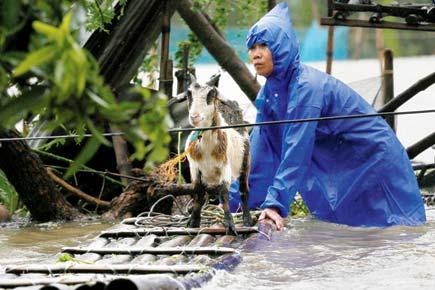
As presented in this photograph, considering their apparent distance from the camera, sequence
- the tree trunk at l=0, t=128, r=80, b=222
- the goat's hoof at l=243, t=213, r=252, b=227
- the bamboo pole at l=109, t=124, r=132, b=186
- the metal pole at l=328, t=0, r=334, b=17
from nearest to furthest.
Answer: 1. the goat's hoof at l=243, t=213, r=252, b=227
2. the metal pole at l=328, t=0, r=334, b=17
3. the tree trunk at l=0, t=128, r=80, b=222
4. the bamboo pole at l=109, t=124, r=132, b=186

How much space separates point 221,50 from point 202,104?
5.17 m

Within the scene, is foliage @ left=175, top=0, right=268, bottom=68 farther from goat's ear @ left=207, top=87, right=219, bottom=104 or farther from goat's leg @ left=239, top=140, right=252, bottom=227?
goat's ear @ left=207, top=87, right=219, bottom=104

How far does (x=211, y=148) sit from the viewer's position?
21.5 feet

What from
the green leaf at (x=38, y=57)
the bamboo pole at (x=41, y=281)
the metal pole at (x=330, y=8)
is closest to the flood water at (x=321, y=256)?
the bamboo pole at (x=41, y=281)

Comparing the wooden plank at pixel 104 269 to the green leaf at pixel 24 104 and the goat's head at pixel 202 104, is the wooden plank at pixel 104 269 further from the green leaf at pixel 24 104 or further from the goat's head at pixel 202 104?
the green leaf at pixel 24 104

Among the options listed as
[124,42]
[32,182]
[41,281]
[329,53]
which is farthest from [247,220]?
[329,53]

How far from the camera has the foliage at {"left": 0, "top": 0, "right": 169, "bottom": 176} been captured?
243cm

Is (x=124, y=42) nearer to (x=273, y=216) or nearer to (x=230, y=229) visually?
(x=273, y=216)

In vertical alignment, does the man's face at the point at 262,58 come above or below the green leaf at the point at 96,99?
above

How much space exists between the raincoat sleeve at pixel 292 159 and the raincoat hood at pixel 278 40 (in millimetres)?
336

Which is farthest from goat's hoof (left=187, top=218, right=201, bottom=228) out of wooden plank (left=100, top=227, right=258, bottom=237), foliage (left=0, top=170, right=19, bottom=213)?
foliage (left=0, top=170, right=19, bottom=213)

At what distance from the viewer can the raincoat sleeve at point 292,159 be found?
7324 millimetres

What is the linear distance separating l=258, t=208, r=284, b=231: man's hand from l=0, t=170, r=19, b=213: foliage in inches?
140

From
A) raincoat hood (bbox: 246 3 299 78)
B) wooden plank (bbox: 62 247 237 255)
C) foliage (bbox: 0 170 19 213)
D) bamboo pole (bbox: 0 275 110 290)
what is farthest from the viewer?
foliage (bbox: 0 170 19 213)
